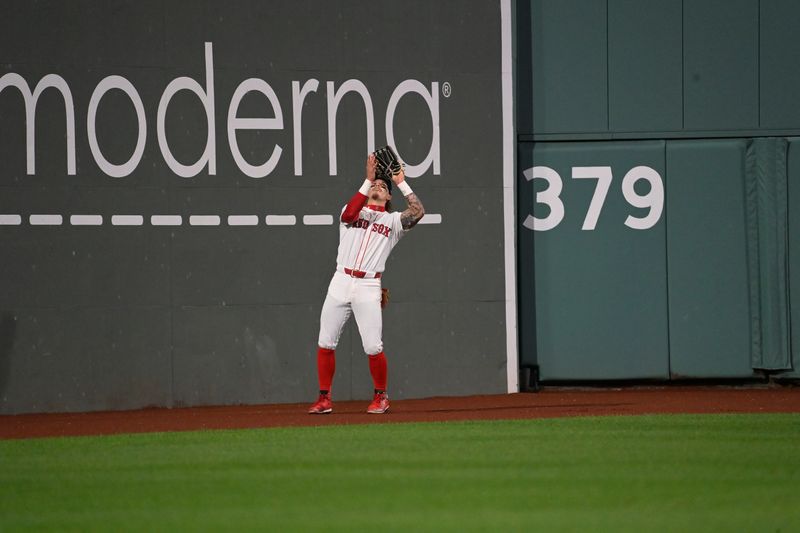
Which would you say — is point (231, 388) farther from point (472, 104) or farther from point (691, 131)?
point (691, 131)

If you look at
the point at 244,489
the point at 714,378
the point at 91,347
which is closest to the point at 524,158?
the point at 714,378

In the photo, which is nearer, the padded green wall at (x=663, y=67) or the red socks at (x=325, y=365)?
the red socks at (x=325, y=365)

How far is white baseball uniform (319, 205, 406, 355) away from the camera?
1037cm

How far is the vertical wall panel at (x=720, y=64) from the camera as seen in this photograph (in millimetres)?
13172

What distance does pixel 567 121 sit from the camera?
13211mm

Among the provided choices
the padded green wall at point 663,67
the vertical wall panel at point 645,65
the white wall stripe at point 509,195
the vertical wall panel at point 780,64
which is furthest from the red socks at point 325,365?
the vertical wall panel at point 780,64

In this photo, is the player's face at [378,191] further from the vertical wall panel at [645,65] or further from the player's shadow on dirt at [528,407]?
the vertical wall panel at [645,65]

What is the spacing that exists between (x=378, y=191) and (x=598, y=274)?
361 centimetres

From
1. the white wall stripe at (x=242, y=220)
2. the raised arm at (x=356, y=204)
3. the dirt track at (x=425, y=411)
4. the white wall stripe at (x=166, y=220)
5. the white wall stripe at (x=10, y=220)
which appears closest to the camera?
the dirt track at (x=425, y=411)

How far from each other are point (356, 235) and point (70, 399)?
10.8ft

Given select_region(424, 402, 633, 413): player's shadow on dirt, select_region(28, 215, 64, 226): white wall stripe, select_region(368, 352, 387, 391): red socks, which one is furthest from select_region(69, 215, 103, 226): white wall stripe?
select_region(424, 402, 633, 413): player's shadow on dirt

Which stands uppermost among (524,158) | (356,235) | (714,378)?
(524,158)

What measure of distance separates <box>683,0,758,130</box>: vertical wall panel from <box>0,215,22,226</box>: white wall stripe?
681 cm

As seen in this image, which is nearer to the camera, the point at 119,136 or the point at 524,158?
the point at 119,136
